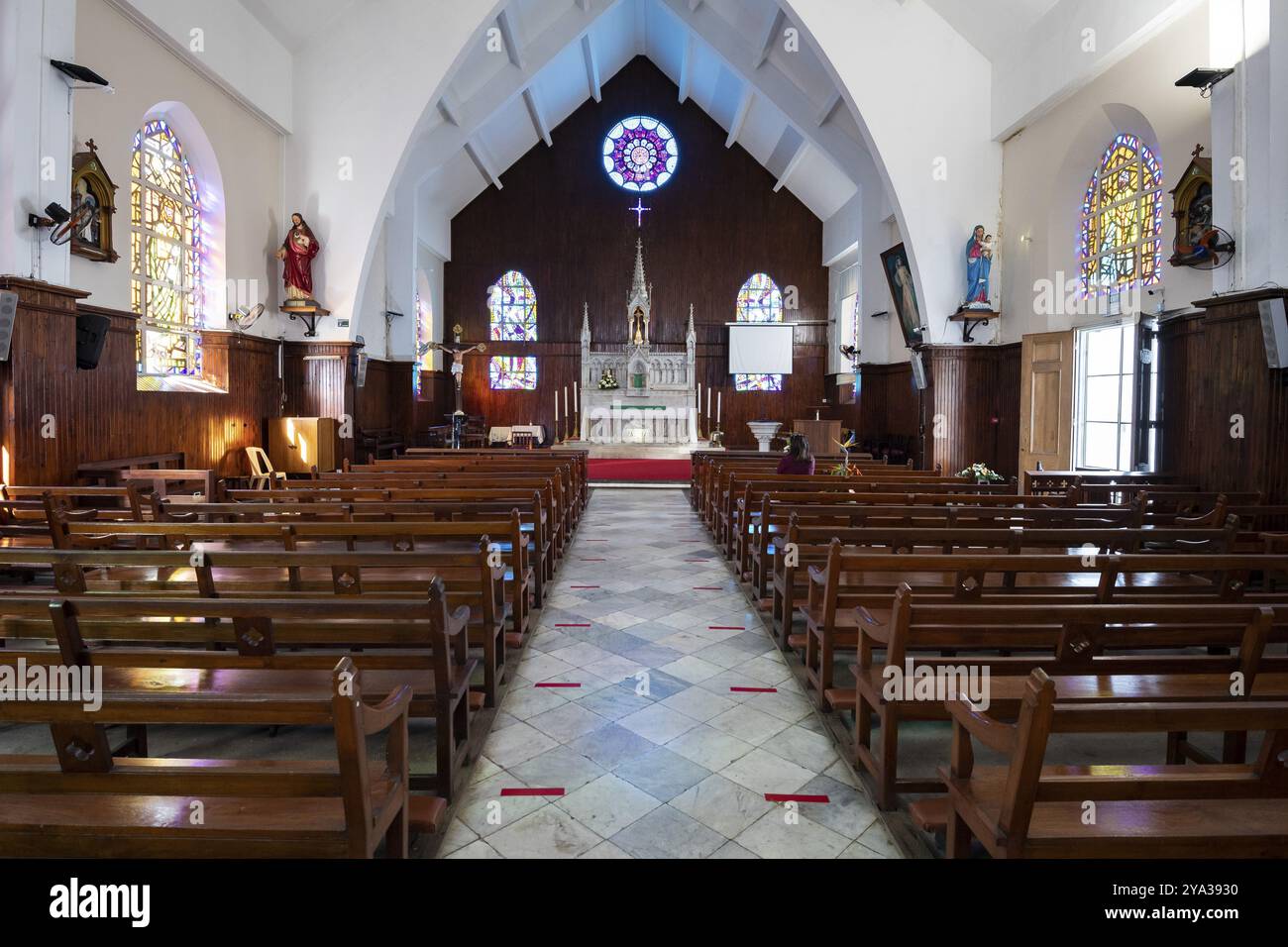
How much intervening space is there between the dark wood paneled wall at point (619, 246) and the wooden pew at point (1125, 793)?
696 inches

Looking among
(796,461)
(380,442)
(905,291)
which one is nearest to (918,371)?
(905,291)

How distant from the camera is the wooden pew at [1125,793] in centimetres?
159

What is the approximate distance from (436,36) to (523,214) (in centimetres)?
727

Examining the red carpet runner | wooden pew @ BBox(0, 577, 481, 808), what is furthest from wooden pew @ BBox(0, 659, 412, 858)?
the red carpet runner

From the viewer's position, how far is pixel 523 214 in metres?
19.2

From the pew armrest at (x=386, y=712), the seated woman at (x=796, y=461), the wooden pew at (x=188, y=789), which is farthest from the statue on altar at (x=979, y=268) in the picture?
the wooden pew at (x=188, y=789)

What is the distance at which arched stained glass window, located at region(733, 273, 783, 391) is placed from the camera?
1941 cm

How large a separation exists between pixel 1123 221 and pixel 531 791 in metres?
10.2

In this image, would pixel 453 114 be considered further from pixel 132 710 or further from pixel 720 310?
pixel 132 710

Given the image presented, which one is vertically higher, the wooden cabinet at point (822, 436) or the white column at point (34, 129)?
the white column at point (34, 129)

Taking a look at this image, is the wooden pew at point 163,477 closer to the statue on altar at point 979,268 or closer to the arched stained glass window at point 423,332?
the arched stained glass window at point 423,332

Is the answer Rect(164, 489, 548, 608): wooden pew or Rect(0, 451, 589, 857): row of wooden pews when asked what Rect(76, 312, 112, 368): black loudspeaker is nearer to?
Rect(164, 489, 548, 608): wooden pew

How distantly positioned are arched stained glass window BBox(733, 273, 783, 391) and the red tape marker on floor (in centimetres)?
1703

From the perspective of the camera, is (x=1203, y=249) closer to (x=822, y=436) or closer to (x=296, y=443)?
(x=822, y=436)
